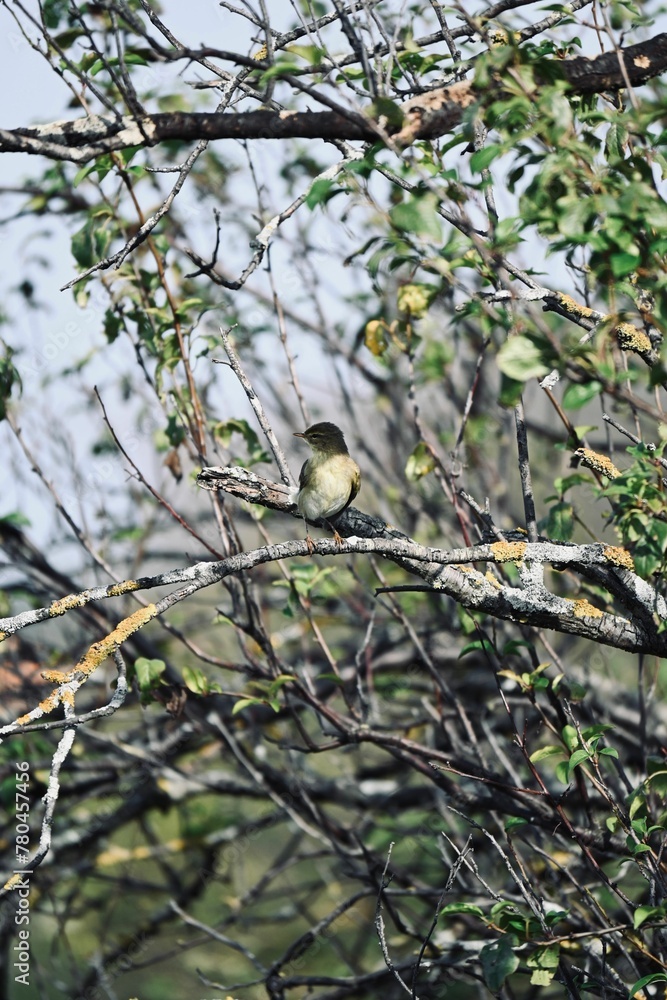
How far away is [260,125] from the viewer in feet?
8.80

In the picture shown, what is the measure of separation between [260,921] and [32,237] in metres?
4.04

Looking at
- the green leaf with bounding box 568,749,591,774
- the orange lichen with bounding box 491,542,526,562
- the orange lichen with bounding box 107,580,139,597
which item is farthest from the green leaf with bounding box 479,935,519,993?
the orange lichen with bounding box 107,580,139,597

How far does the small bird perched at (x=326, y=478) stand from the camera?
3236 millimetres

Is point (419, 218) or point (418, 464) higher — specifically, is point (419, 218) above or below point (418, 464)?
above

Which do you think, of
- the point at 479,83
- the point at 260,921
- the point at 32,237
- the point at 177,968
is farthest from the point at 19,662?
the point at 479,83

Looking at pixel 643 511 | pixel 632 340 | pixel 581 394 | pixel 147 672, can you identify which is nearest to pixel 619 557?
pixel 643 511

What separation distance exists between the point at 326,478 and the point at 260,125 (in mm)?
1199

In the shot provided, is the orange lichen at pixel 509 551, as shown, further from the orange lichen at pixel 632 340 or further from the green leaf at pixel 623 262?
the green leaf at pixel 623 262

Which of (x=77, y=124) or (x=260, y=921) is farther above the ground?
(x=77, y=124)

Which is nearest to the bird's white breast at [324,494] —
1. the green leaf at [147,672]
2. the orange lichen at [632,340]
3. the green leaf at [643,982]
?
the green leaf at [147,672]

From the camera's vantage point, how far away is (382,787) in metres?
5.76

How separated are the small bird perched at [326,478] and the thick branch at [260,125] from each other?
43.5 inches

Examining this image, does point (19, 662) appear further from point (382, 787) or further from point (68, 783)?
point (382, 787)

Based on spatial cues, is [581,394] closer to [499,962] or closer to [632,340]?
[632,340]
